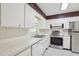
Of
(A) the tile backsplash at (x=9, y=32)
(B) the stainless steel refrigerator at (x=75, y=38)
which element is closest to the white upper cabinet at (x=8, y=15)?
(A) the tile backsplash at (x=9, y=32)

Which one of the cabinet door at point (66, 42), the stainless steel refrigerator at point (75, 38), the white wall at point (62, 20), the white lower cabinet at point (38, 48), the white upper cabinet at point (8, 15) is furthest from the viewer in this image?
the white wall at point (62, 20)

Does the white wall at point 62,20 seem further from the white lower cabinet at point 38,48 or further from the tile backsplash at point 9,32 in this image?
the tile backsplash at point 9,32

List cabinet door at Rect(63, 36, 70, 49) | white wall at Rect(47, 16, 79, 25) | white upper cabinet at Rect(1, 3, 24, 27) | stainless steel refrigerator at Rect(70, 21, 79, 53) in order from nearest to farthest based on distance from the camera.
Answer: white upper cabinet at Rect(1, 3, 24, 27)
stainless steel refrigerator at Rect(70, 21, 79, 53)
cabinet door at Rect(63, 36, 70, 49)
white wall at Rect(47, 16, 79, 25)

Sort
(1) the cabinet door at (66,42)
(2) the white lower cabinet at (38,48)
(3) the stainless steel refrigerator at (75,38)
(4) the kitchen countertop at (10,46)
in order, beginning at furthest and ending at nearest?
(1) the cabinet door at (66,42), (3) the stainless steel refrigerator at (75,38), (2) the white lower cabinet at (38,48), (4) the kitchen countertop at (10,46)

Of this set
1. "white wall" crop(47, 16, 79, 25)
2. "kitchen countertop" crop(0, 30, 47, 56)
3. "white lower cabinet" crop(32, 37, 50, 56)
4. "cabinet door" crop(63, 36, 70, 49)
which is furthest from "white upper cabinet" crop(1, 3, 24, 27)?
"white wall" crop(47, 16, 79, 25)

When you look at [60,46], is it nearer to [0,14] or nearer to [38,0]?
[38,0]

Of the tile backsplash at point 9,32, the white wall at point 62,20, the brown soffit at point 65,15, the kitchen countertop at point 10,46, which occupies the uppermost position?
the brown soffit at point 65,15

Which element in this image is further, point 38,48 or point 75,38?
point 75,38

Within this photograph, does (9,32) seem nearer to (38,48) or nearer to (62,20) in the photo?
(38,48)

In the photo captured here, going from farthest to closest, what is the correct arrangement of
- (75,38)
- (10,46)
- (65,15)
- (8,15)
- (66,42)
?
(65,15) → (66,42) → (75,38) → (10,46) → (8,15)

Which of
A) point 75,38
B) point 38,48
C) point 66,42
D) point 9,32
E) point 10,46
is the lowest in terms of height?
point 66,42

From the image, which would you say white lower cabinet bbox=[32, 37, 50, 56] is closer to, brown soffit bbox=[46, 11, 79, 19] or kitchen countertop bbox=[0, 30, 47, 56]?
kitchen countertop bbox=[0, 30, 47, 56]

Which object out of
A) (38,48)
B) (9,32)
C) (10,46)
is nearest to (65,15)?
(38,48)

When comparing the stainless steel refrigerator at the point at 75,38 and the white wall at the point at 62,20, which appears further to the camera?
the white wall at the point at 62,20
